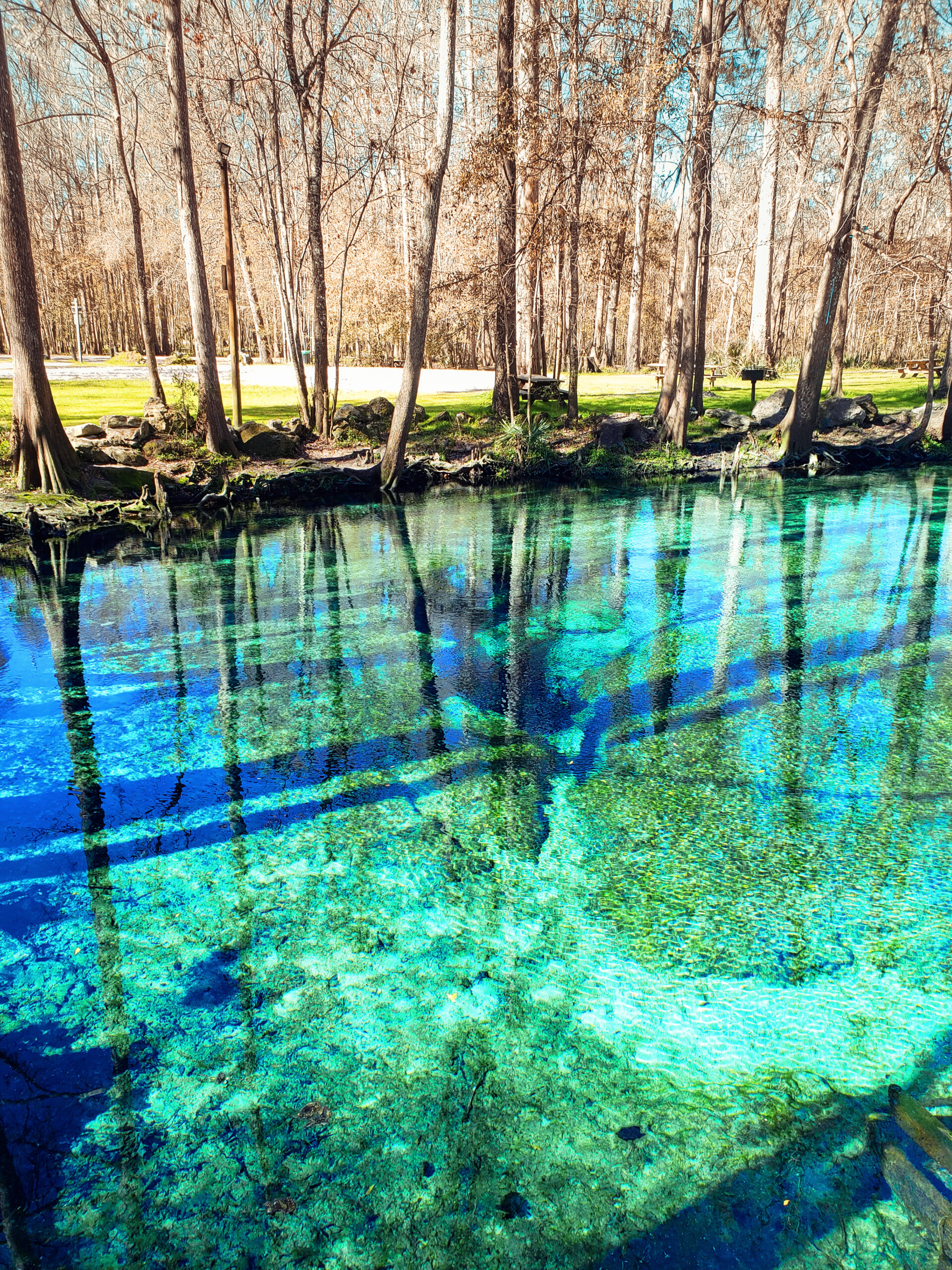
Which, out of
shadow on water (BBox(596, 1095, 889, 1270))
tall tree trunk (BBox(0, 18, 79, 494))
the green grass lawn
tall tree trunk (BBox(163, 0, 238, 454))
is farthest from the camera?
the green grass lawn

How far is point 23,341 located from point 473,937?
38.5 feet

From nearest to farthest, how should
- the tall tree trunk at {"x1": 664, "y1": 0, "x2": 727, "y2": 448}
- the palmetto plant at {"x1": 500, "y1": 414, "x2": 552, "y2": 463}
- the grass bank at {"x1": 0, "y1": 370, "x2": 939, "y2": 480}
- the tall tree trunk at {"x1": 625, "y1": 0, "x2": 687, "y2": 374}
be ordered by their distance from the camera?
1. the tall tree trunk at {"x1": 625, "y1": 0, "x2": 687, "y2": 374}
2. the tall tree trunk at {"x1": 664, "y1": 0, "x2": 727, "y2": 448}
3. the palmetto plant at {"x1": 500, "y1": 414, "x2": 552, "y2": 463}
4. the grass bank at {"x1": 0, "y1": 370, "x2": 939, "y2": 480}

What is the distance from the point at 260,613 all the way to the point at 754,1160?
712 cm

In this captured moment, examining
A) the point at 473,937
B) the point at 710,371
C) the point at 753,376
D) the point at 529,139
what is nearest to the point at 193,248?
the point at 529,139

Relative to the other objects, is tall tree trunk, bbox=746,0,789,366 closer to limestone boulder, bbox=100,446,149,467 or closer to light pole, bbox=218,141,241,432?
light pole, bbox=218,141,241,432

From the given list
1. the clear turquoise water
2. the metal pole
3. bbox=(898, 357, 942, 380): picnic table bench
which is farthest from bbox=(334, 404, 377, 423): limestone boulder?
the metal pole

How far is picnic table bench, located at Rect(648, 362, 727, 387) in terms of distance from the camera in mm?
24641

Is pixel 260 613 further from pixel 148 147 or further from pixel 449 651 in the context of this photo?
pixel 148 147

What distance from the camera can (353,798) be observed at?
5.17m

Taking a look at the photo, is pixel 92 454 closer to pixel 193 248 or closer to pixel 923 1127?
pixel 193 248

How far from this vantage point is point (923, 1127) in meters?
2.89

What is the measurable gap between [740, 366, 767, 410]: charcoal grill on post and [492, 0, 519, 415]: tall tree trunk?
5254mm

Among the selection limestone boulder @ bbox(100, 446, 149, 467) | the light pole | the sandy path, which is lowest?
limestone boulder @ bbox(100, 446, 149, 467)

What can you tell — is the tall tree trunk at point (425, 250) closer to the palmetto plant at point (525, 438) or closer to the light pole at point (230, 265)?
the palmetto plant at point (525, 438)
